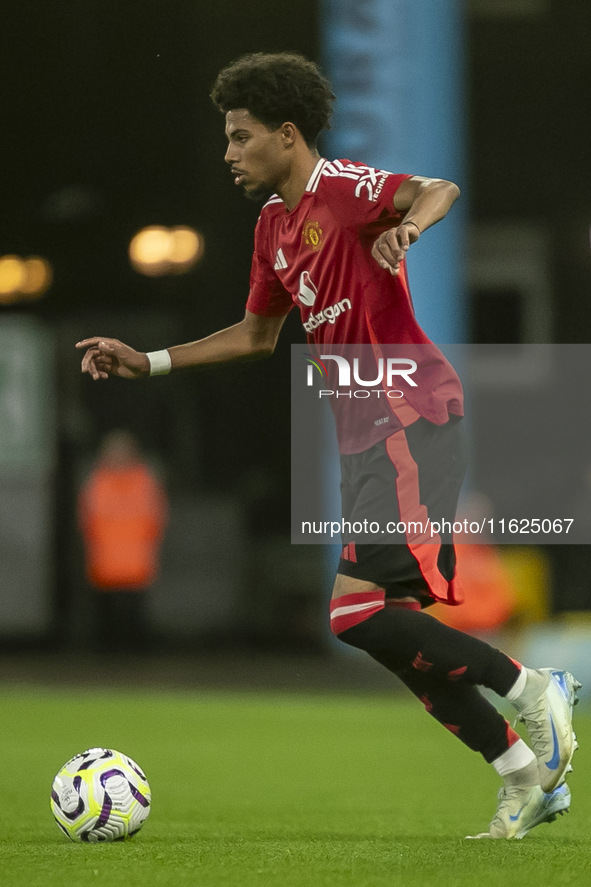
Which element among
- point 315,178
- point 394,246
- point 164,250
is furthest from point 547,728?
point 164,250

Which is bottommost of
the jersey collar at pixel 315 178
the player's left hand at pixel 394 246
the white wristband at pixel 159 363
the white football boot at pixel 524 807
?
the white football boot at pixel 524 807

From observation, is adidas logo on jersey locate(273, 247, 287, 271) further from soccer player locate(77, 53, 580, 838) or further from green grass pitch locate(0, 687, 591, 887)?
green grass pitch locate(0, 687, 591, 887)

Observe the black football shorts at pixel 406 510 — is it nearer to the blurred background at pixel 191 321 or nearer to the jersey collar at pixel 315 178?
the jersey collar at pixel 315 178

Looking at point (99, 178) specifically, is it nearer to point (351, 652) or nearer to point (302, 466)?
point (302, 466)

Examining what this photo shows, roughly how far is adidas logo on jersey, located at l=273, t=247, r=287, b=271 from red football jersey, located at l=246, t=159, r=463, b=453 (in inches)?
2.0

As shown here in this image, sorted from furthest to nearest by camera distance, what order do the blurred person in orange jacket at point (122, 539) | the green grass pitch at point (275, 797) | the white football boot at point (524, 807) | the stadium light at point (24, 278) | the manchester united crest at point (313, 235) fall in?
the blurred person in orange jacket at point (122, 539) < the stadium light at point (24, 278) < the manchester united crest at point (313, 235) < the white football boot at point (524, 807) < the green grass pitch at point (275, 797)

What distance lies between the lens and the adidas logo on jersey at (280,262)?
4.20m

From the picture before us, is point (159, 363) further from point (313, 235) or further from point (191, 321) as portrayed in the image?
point (191, 321)

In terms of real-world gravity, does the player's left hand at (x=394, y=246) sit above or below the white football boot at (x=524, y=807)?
above

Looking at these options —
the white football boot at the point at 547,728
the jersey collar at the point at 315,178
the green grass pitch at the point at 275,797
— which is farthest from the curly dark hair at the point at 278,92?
the green grass pitch at the point at 275,797

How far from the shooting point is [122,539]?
414 inches

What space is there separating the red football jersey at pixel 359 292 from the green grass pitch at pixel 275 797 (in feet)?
3.73

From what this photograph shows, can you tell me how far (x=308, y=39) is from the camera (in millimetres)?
9109

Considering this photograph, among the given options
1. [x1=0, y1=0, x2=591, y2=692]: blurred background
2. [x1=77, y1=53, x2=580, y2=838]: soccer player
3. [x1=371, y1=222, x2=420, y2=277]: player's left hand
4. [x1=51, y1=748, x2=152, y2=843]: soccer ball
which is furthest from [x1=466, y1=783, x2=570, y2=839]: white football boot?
[x1=0, y1=0, x2=591, y2=692]: blurred background
